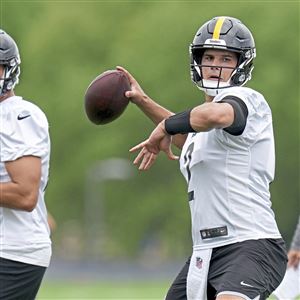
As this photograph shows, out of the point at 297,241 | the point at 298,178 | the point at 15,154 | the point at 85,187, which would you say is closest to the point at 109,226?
the point at 85,187

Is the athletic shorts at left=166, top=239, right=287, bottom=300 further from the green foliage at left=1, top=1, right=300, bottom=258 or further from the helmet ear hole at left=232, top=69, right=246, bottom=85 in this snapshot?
the green foliage at left=1, top=1, right=300, bottom=258

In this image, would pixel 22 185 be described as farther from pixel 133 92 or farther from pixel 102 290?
pixel 102 290

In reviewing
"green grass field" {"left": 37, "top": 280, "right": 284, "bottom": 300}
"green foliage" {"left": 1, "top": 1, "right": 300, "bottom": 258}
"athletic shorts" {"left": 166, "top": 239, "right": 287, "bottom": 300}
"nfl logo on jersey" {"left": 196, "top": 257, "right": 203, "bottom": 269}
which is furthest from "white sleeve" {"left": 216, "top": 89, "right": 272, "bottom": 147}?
"green foliage" {"left": 1, "top": 1, "right": 300, "bottom": 258}

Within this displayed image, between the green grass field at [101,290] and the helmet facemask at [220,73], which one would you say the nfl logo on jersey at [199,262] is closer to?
the helmet facemask at [220,73]

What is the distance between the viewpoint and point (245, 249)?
23.6ft

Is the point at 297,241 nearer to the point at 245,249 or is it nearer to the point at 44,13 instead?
the point at 245,249

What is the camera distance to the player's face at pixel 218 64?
7.50 meters

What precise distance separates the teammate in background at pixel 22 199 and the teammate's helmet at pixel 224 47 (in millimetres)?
1194

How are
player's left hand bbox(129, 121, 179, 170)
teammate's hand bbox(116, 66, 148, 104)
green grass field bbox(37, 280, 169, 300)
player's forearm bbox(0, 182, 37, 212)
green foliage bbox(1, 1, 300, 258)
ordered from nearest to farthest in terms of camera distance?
player's forearm bbox(0, 182, 37, 212)
player's left hand bbox(129, 121, 179, 170)
teammate's hand bbox(116, 66, 148, 104)
green grass field bbox(37, 280, 169, 300)
green foliage bbox(1, 1, 300, 258)

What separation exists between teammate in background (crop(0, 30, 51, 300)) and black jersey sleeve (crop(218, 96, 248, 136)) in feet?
3.39

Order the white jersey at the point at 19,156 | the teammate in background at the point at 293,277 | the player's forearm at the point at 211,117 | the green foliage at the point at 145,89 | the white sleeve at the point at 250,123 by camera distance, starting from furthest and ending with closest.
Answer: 1. the green foliage at the point at 145,89
2. the teammate in background at the point at 293,277
3. the white sleeve at the point at 250,123
4. the player's forearm at the point at 211,117
5. the white jersey at the point at 19,156

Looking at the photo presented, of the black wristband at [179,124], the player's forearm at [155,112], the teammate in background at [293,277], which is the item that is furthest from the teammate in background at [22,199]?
the teammate in background at [293,277]

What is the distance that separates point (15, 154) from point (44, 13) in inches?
1483

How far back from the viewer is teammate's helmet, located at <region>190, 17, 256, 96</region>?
7520 mm
